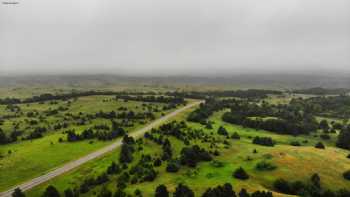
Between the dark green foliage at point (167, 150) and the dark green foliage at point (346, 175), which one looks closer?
the dark green foliage at point (346, 175)

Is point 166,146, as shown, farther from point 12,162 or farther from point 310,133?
point 310,133

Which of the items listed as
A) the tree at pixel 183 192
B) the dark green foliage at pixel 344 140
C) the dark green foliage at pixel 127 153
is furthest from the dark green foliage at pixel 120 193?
the dark green foliage at pixel 344 140

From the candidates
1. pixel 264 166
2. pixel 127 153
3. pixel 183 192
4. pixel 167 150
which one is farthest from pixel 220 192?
pixel 127 153

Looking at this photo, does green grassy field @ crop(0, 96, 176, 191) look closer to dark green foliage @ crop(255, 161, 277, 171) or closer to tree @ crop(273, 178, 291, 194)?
dark green foliage @ crop(255, 161, 277, 171)

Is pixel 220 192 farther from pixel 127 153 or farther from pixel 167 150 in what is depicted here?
pixel 127 153

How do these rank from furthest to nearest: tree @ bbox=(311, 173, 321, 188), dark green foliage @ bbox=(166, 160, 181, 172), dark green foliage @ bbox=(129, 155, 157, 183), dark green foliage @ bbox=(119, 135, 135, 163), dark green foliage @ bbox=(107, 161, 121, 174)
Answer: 1. dark green foliage @ bbox=(119, 135, 135, 163)
2. dark green foliage @ bbox=(107, 161, 121, 174)
3. dark green foliage @ bbox=(166, 160, 181, 172)
4. dark green foliage @ bbox=(129, 155, 157, 183)
5. tree @ bbox=(311, 173, 321, 188)

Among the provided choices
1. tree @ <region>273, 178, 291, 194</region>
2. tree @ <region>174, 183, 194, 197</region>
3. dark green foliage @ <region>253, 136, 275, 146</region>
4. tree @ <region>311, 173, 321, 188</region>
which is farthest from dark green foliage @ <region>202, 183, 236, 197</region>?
dark green foliage @ <region>253, 136, 275, 146</region>

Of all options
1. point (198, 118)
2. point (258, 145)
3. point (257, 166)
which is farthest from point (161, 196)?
point (198, 118)

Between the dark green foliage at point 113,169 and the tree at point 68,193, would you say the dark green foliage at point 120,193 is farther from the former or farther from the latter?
the dark green foliage at point 113,169

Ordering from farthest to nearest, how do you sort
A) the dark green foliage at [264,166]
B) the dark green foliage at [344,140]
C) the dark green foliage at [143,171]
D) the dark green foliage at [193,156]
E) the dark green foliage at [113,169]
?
1. the dark green foliage at [344,140]
2. the dark green foliage at [193,156]
3. the dark green foliage at [113,169]
4. the dark green foliage at [264,166]
5. the dark green foliage at [143,171]
